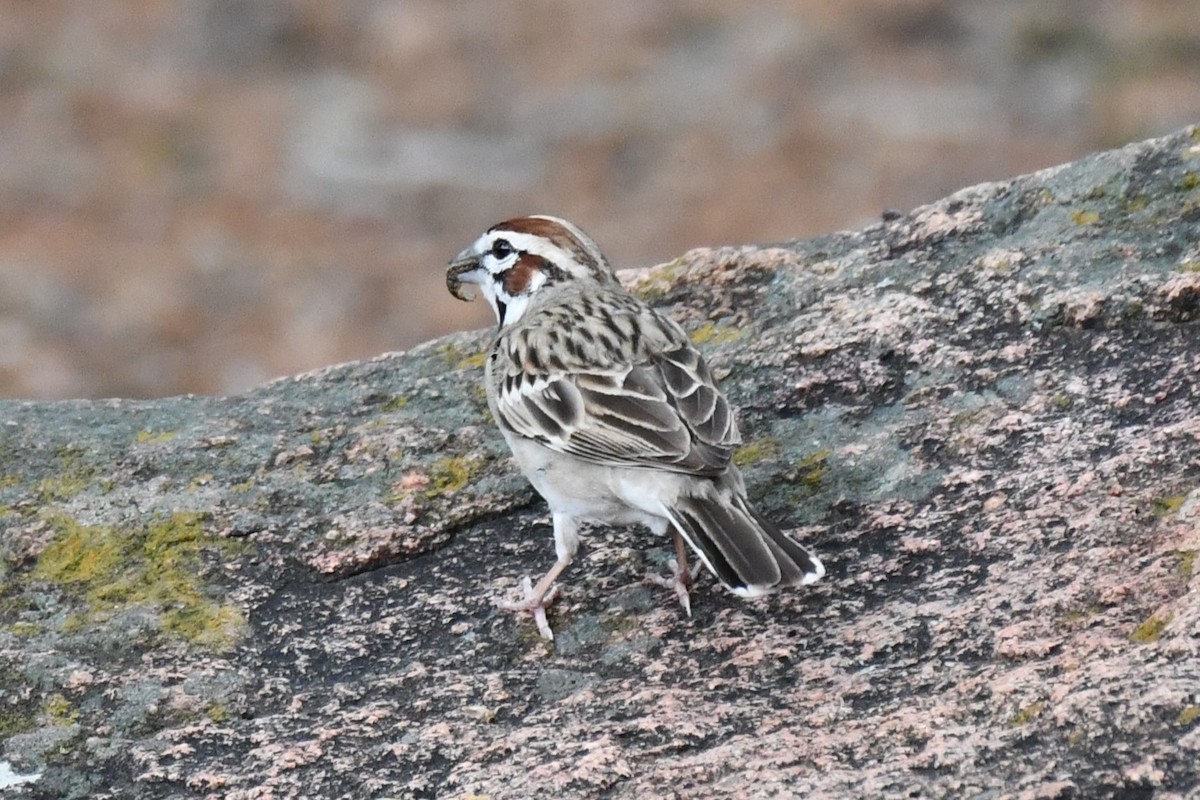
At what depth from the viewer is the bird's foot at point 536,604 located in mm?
5195

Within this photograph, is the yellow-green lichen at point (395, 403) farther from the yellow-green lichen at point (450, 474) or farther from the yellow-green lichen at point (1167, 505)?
the yellow-green lichen at point (1167, 505)

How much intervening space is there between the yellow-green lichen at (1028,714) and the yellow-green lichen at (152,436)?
140 inches

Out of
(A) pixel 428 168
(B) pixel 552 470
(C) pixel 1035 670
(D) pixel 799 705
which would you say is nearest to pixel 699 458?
(B) pixel 552 470

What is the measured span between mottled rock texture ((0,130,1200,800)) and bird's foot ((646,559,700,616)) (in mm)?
54

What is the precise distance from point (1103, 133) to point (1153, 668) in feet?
32.4

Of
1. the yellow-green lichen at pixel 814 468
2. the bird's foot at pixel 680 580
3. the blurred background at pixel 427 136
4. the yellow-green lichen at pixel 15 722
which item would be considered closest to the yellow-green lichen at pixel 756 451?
the yellow-green lichen at pixel 814 468

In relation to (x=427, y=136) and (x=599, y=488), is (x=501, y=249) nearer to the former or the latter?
(x=599, y=488)

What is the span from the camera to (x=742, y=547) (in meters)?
4.98

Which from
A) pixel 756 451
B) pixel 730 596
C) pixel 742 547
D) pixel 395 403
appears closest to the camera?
pixel 742 547

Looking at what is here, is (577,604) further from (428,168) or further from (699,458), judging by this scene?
(428,168)

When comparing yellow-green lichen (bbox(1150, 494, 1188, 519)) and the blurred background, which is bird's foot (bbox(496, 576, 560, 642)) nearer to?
yellow-green lichen (bbox(1150, 494, 1188, 519))

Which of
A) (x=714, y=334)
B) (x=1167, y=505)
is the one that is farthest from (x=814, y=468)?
(x=1167, y=505)

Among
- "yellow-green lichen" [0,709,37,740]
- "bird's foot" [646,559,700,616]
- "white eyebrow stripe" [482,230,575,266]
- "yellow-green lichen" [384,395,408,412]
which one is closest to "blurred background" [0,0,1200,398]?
"white eyebrow stripe" [482,230,575,266]

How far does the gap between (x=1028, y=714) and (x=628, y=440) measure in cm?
176
